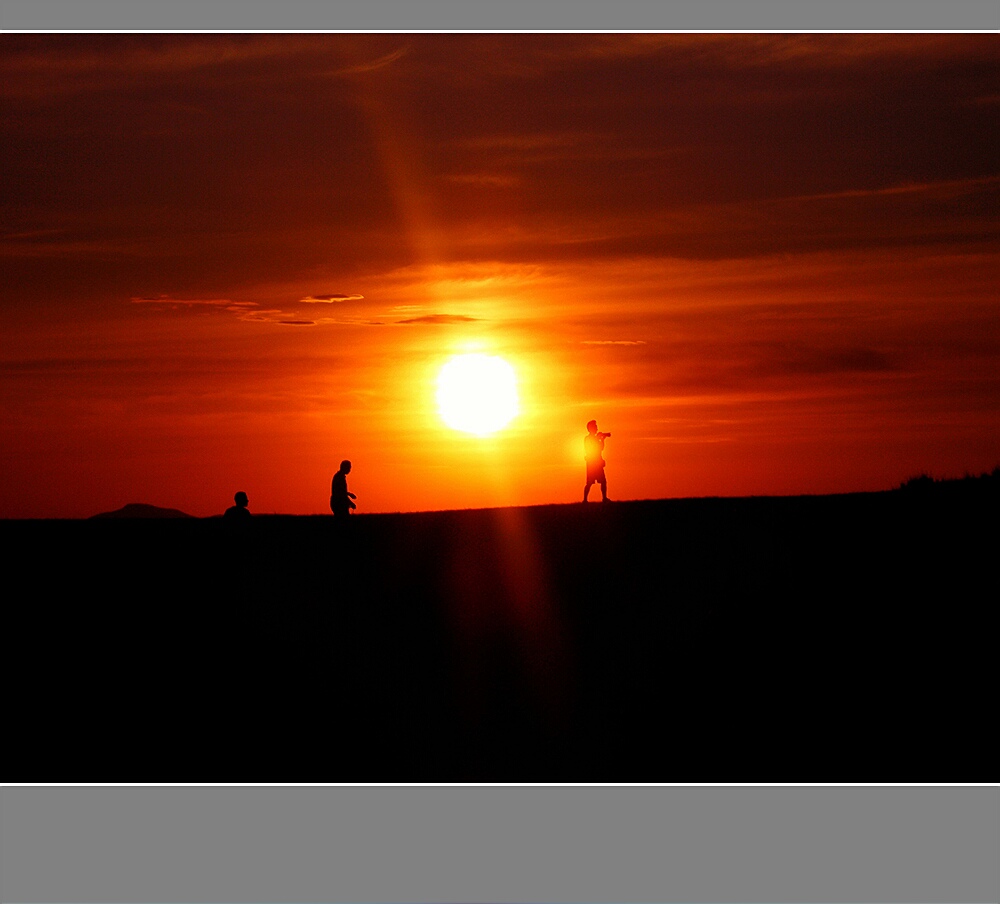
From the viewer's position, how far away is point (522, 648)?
16.9m

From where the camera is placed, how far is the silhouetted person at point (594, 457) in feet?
73.9

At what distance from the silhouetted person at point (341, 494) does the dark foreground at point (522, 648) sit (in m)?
0.78

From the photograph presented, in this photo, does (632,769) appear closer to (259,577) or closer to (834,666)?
(834,666)

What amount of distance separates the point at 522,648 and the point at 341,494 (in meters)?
5.40

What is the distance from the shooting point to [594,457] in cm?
2267

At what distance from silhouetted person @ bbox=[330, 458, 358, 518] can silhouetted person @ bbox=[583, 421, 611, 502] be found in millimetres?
4011

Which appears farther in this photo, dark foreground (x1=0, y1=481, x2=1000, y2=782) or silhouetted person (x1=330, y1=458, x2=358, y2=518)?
silhouetted person (x1=330, y1=458, x2=358, y2=518)

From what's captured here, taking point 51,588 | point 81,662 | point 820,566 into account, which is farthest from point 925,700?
point 51,588

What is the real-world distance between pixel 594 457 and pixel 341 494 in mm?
4299

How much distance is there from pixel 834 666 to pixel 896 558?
2.76 meters

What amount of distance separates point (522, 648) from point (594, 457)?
6.39 metres

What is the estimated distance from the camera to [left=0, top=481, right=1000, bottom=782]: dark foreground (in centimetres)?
1516

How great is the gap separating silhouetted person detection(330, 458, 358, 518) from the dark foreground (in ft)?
2.55

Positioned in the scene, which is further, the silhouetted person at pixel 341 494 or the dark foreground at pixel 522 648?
the silhouetted person at pixel 341 494
